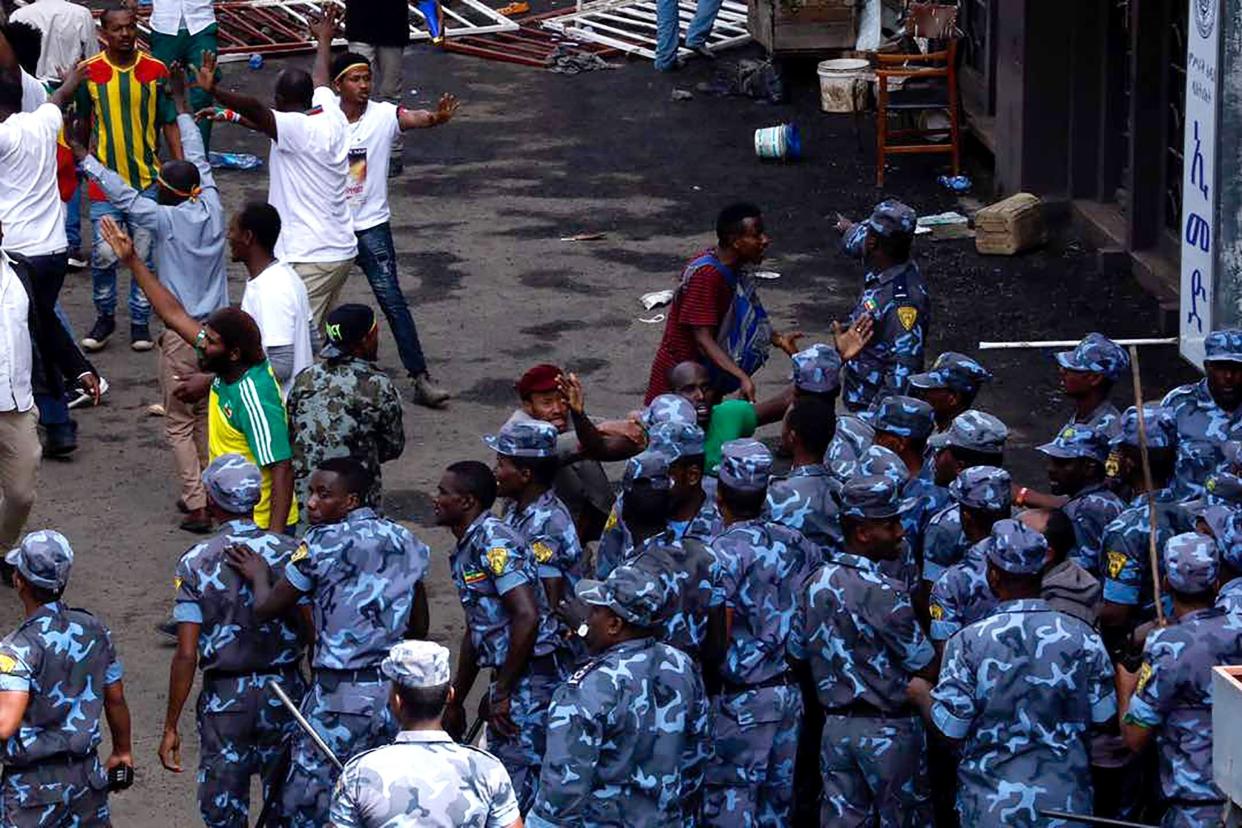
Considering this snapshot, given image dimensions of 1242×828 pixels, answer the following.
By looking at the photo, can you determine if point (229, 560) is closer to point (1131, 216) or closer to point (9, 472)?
point (9, 472)

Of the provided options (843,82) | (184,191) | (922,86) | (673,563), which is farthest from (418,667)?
(922,86)

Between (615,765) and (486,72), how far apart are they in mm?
14780

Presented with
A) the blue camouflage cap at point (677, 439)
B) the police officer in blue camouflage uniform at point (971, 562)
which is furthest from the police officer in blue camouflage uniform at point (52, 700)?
the police officer in blue camouflage uniform at point (971, 562)

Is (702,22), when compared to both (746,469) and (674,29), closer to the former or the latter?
(674,29)

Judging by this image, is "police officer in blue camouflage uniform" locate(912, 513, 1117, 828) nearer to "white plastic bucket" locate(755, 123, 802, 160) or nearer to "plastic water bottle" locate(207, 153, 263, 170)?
"white plastic bucket" locate(755, 123, 802, 160)

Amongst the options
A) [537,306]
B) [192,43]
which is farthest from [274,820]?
[192,43]

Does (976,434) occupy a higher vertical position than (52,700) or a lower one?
higher

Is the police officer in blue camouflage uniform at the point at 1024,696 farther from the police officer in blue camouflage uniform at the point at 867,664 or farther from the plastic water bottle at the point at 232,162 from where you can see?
the plastic water bottle at the point at 232,162

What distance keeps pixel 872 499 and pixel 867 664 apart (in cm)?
53

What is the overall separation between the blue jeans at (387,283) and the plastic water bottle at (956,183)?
599 cm

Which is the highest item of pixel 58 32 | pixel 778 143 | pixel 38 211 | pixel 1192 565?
pixel 58 32

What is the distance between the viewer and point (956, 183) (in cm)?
1636

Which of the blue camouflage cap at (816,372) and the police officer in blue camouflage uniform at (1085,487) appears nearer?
the police officer in blue camouflage uniform at (1085,487)

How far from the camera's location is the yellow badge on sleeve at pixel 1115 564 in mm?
7070
